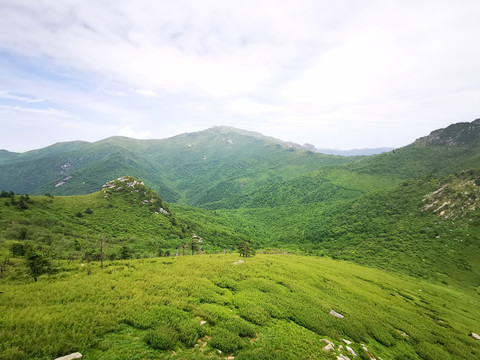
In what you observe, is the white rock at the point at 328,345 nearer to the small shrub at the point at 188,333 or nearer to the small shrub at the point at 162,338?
the small shrub at the point at 188,333

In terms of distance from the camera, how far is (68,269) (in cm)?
2767

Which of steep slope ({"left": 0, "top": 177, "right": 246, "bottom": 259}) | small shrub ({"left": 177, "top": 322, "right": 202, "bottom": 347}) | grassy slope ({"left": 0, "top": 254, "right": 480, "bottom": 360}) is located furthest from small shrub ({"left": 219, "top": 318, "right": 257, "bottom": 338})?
steep slope ({"left": 0, "top": 177, "right": 246, "bottom": 259})

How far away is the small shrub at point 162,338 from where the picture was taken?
13123 mm

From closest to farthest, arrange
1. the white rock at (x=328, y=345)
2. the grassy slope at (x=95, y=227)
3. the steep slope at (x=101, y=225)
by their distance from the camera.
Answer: the white rock at (x=328, y=345)
the steep slope at (x=101, y=225)
the grassy slope at (x=95, y=227)

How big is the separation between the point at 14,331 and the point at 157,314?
348 inches

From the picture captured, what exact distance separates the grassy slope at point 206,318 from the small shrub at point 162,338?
6 centimetres

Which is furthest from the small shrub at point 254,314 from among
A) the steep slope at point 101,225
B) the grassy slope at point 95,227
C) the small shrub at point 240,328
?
the grassy slope at point 95,227

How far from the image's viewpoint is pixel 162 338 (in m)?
13.6

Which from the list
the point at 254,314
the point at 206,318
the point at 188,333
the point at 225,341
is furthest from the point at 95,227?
the point at 225,341

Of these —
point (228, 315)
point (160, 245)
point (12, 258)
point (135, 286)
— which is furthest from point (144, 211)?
point (228, 315)

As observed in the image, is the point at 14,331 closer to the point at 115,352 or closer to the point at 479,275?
the point at 115,352

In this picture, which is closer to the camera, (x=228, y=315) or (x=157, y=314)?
(x=157, y=314)

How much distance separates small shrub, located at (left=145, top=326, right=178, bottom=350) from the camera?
43.1 ft

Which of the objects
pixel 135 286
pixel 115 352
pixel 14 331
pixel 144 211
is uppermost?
pixel 14 331
